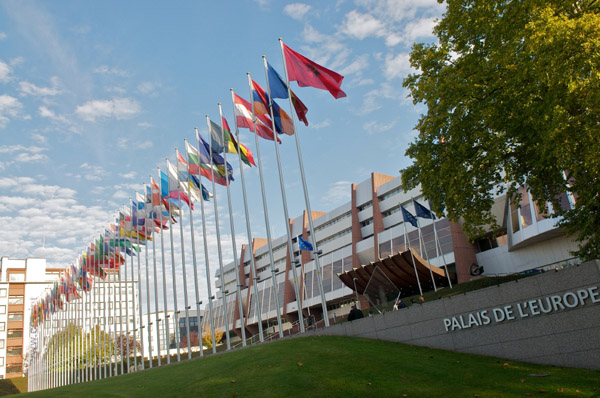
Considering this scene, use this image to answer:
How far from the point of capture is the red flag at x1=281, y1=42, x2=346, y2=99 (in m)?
24.3

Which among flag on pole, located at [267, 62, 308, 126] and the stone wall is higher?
flag on pole, located at [267, 62, 308, 126]

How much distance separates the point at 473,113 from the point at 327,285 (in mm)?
48096

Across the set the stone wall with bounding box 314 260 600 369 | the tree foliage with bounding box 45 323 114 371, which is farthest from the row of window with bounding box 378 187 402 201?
the stone wall with bounding box 314 260 600 369

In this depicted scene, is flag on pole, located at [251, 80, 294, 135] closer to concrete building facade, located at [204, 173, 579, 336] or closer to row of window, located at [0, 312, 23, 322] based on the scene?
concrete building facade, located at [204, 173, 579, 336]

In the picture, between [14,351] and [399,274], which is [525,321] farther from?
[14,351]

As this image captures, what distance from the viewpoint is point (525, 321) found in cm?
1549

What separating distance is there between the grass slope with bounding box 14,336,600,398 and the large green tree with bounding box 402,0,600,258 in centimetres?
615

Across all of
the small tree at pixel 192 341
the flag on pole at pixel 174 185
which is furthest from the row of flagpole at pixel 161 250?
the small tree at pixel 192 341

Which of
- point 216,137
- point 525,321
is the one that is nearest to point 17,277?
point 216,137

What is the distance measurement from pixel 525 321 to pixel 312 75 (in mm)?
15346

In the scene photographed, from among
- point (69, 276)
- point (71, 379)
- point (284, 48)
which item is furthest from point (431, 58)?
point (71, 379)

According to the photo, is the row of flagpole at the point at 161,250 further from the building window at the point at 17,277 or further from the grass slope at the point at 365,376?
the building window at the point at 17,277

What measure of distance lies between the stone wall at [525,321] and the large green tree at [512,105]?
3.38 metres

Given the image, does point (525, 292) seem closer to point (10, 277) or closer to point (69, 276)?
point (69, 276)
